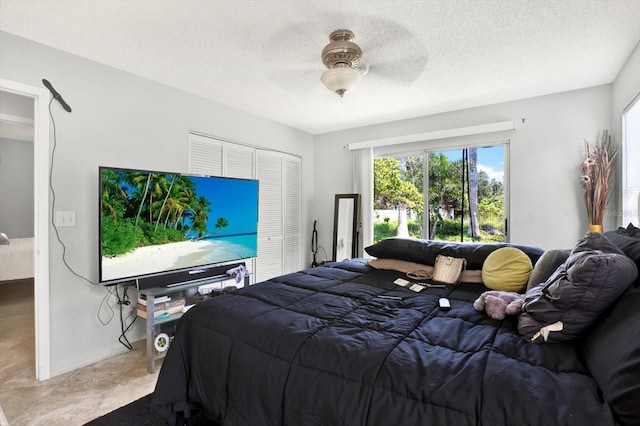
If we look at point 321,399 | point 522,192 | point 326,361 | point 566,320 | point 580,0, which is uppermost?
point 580,0

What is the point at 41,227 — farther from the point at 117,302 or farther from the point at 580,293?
the point at 580,293

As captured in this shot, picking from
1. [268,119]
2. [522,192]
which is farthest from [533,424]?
[268,119]

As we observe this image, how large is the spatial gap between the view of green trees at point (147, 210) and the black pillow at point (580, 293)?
2669 millimetres

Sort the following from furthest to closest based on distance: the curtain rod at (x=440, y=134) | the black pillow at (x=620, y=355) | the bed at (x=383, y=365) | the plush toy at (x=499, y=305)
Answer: the curtain rod at (x=440, y=134)
the plush toy at (x=499, y=305)
the bed at (x=383, y=365)
the black pillow at (x=620, y=355)

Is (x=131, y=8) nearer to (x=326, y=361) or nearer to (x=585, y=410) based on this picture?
(x=326, y=361)

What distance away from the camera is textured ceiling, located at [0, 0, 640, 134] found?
1.88m

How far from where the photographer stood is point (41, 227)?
7.58ft

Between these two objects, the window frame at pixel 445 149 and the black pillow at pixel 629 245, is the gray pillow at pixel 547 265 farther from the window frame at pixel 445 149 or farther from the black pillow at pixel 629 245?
the window frame at pixel 445 149

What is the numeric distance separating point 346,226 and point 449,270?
2.38 metres

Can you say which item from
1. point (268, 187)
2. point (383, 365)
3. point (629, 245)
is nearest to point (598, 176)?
point (629, 245)

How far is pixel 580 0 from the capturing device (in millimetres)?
1792

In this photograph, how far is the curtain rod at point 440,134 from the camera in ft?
11.2

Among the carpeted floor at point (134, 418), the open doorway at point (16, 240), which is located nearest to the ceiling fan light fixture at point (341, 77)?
the carpeted floor at point (134, 418)

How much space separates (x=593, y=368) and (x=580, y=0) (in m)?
2.01
